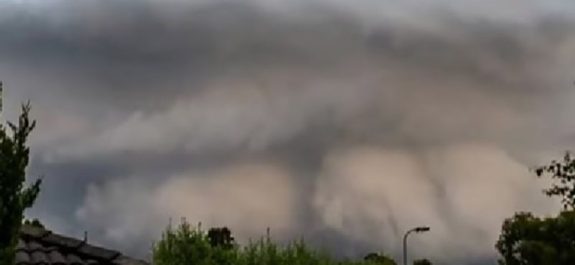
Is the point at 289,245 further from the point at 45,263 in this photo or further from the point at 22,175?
the point at 22,175

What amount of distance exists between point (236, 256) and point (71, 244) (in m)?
12.5

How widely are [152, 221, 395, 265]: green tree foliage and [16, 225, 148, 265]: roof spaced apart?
38.9 feet

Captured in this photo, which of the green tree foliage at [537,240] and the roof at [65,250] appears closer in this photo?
the roof at [65,250]

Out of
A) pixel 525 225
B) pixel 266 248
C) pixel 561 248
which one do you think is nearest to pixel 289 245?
pixel 266 248

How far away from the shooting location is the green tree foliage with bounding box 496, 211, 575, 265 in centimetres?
5516

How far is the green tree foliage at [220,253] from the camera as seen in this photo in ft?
100

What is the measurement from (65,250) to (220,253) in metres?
12.5

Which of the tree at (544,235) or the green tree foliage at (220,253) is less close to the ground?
the tree at (544,235)

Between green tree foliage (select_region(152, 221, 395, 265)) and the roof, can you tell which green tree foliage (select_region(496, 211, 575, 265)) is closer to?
green tree foliage (select_region(152, 221, 395, 265))

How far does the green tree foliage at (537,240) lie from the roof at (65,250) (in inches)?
1568

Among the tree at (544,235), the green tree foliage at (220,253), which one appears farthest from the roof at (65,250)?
the tree at (544,235)

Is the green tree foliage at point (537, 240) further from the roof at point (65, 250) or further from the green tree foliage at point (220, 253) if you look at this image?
the roof at point (65, 250)

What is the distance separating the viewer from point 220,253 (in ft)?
101

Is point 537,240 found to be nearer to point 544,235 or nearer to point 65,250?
point 544,235
